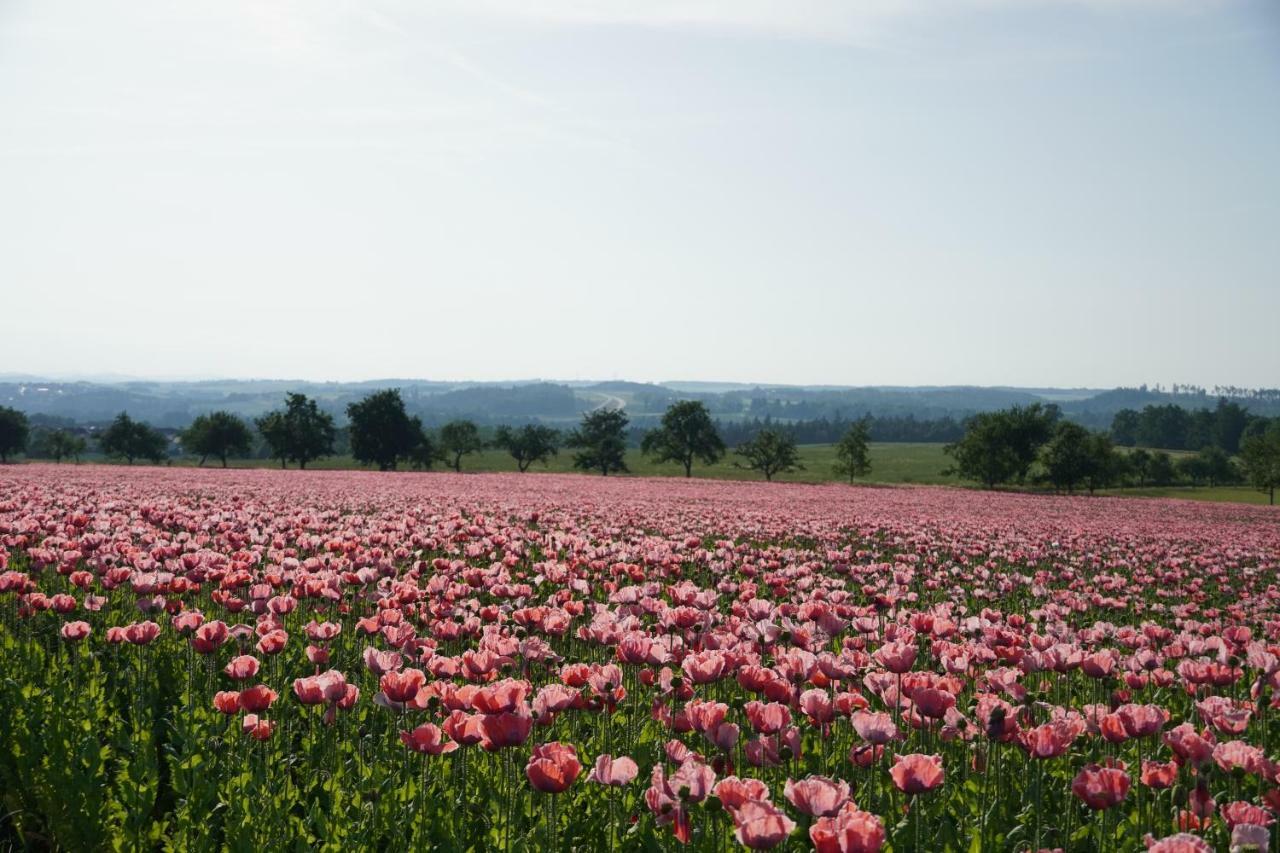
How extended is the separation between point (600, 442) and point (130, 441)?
193ft

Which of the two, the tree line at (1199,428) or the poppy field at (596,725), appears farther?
the tree line at (1199,428)

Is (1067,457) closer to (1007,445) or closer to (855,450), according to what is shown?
(1007,445)

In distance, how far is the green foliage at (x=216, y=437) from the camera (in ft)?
308

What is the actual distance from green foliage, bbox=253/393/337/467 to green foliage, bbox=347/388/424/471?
5184 millimetres

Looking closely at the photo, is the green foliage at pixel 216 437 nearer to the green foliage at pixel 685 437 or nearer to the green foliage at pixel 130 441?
the green foliage at pixel 130 441

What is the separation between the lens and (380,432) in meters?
82.7

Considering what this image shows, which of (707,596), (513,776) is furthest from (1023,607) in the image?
(513,776)

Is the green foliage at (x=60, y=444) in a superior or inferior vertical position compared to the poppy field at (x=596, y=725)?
inferior

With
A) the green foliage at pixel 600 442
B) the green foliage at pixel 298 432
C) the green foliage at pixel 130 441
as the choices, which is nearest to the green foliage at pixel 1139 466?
the green foliage at pixel 600 442

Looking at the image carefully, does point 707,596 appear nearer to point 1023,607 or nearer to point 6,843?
point 6,843

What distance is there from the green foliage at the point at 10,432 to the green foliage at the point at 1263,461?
123446 millimetres

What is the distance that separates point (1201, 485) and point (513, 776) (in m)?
135

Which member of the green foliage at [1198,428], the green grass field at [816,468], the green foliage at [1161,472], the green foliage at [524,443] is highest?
the green foliage at [1198,428]

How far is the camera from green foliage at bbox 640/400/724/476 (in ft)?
265
